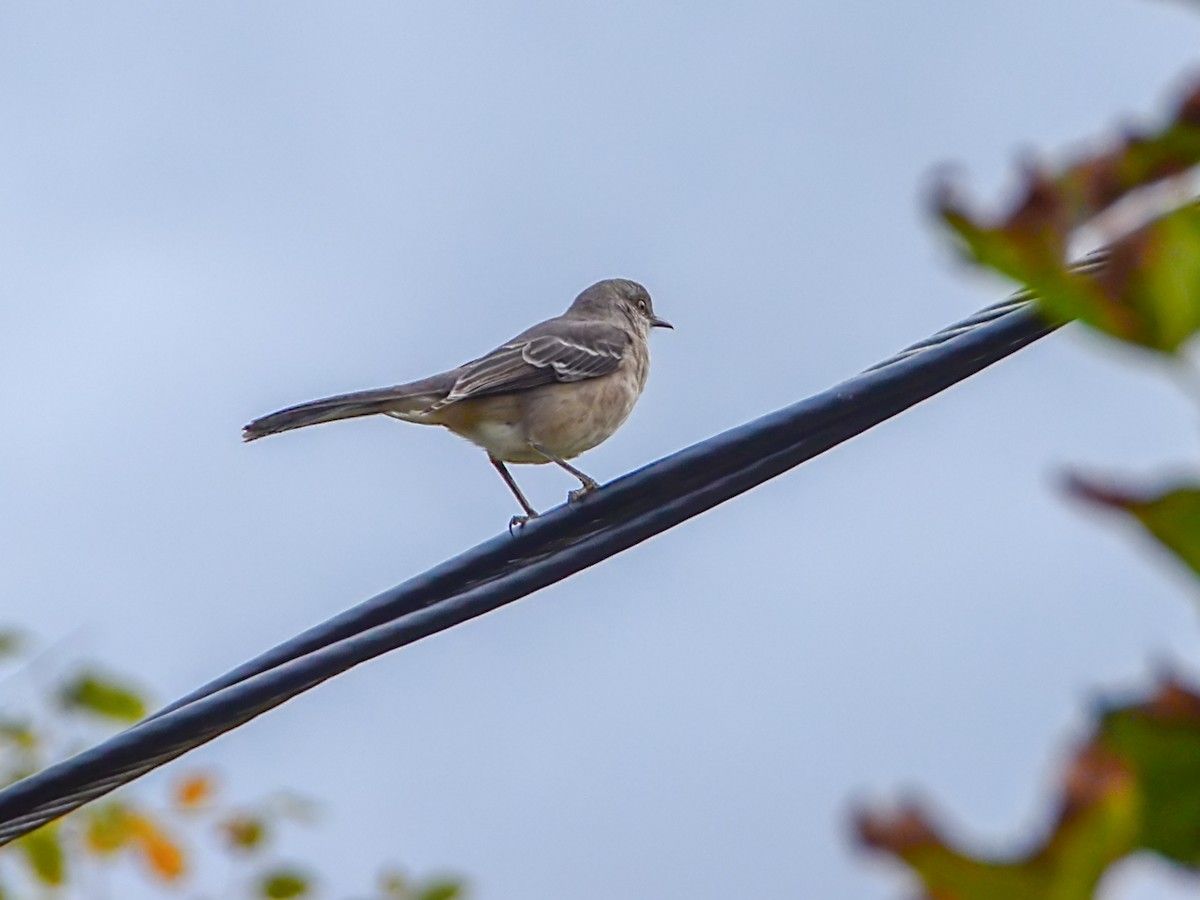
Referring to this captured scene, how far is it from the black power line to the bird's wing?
3944mm

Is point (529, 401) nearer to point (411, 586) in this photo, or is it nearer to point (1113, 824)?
point (411, 586)

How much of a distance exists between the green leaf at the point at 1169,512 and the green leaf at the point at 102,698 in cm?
386

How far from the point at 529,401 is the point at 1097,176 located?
7.55m

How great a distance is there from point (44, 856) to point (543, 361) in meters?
4.51

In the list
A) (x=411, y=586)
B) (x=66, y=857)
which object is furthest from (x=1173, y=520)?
Answer: (x=66, y=857)

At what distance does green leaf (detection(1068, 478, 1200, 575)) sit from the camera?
868 millimetres

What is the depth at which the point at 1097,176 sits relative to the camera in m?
0.95

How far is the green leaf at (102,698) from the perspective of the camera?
4.39 meters

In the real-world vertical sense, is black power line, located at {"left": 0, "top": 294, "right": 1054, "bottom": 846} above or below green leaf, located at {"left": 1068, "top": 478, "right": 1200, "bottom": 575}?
below

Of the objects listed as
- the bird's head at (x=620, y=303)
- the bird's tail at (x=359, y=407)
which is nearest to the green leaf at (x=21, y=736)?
the bird's tail at (x=359, y=407)

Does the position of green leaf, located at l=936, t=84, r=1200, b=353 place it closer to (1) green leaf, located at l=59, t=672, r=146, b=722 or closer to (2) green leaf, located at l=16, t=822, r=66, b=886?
(1) green leaf, located at l=59, t=672, r=146, b=722

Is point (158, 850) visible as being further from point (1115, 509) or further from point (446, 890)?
point (1115, 509)

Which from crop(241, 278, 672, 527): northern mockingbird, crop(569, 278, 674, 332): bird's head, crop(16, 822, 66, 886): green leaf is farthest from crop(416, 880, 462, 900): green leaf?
crop(569, 278, 674, 332): bird's head

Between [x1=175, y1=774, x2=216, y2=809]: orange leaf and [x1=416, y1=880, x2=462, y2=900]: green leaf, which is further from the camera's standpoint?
[x1=175, y1=774, x2=216, y2=809]: orange leaf
